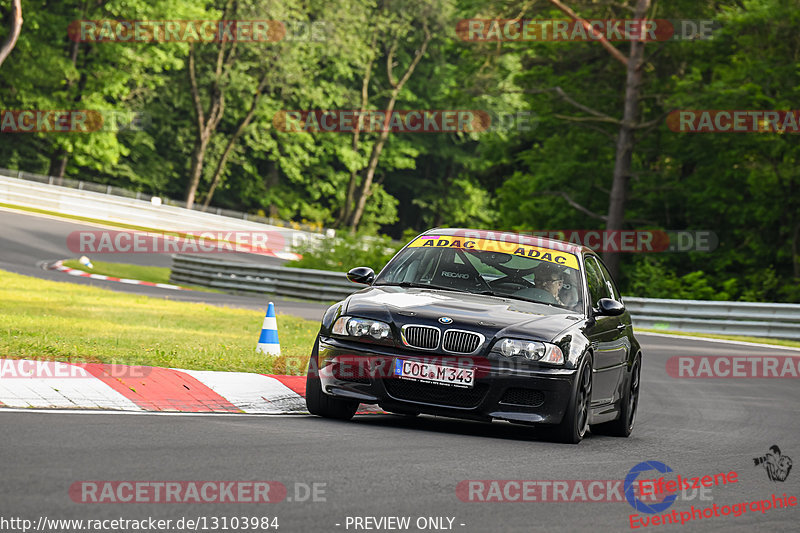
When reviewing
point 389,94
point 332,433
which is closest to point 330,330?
point 332,433

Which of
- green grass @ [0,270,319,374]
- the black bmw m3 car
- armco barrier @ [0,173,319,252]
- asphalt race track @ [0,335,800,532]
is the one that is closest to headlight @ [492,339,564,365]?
the black bmw m3 car

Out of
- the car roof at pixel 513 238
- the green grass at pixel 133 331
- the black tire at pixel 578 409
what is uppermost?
the car roof at pixel 513 238

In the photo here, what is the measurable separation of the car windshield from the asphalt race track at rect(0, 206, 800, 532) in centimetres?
112

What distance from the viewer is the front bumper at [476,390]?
8531 millimetres

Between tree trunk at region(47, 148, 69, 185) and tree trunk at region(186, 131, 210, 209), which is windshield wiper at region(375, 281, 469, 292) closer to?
tree trunk at region(47, 148, 69, 185)

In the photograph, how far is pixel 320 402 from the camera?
9.14 meters

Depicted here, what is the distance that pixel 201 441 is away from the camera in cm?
730

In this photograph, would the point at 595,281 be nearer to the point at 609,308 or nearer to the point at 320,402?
the point at 609,308

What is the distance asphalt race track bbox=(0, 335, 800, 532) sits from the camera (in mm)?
5574

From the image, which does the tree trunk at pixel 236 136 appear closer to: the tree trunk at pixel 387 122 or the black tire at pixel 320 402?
the tree trunk at pixel 387 122

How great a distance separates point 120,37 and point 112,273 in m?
26.6

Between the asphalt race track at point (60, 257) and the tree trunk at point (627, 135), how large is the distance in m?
9.05

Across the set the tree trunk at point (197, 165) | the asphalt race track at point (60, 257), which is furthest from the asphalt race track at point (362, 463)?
the tree trunk at point (197, 165)

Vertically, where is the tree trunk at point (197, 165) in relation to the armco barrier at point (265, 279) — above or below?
above
